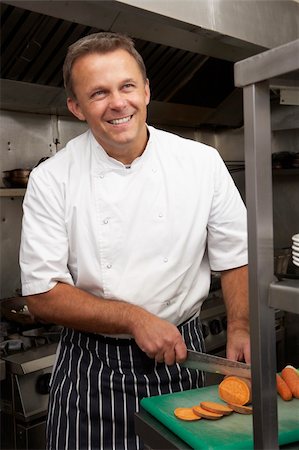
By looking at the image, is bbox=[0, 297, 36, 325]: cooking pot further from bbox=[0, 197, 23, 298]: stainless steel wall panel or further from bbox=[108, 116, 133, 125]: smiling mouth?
bbox=[108, 116, 133, 125]: smiling mouth

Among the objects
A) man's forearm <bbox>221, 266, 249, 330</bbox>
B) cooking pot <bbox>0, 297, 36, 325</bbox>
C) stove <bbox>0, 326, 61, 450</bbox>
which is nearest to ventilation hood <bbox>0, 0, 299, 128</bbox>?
cooking pot <bbox>0, 297, 36, 325</bbox>

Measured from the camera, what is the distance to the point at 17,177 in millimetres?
2338

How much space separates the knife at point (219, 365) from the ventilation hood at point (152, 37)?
1267 millimetres

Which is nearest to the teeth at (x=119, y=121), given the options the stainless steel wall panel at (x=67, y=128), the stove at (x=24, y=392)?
the stove at (x=24, y=392)

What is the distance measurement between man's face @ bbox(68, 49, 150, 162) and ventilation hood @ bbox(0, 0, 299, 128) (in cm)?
52

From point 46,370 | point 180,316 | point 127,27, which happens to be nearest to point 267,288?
point 180,316

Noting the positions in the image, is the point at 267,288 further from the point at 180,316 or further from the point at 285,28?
the point at 285,28

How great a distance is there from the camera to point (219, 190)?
1.49 m

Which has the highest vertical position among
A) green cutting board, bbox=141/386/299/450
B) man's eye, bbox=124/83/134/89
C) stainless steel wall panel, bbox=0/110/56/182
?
stainless steel wall panel, bbox=0/110/56/182

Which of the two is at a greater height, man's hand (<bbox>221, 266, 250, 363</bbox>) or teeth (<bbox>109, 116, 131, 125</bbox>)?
teeth (<bbox>109, 116, 131, 125</bbox>)

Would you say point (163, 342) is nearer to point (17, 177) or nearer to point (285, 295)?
point (285, 295)

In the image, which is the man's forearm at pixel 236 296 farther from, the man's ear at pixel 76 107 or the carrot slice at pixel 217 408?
the man's ear at pixel 76 107

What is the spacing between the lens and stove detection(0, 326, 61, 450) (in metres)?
1.92

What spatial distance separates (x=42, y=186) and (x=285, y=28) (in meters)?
1.71
